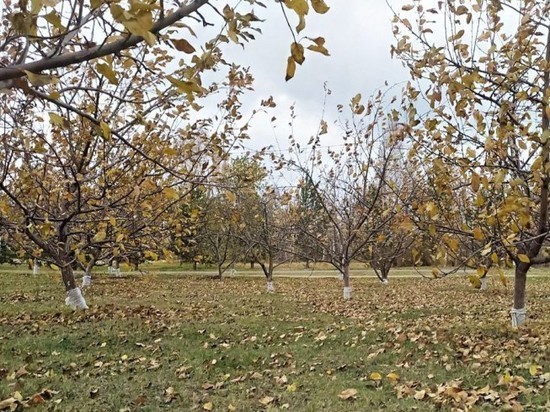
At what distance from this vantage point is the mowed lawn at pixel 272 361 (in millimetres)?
4398

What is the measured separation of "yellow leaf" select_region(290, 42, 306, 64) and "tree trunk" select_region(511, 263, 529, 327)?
6.60m

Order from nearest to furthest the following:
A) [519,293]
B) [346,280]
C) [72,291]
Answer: [519,293], [72,291], [346,280]

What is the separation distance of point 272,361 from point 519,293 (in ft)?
13.0

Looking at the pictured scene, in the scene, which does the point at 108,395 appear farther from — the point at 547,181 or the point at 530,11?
the point at 530,11

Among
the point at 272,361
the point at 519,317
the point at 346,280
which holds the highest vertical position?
the point at 346,280

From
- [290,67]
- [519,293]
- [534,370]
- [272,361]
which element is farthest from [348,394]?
[519,293]

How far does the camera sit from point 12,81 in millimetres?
1686

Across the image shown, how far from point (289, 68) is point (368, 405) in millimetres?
3498

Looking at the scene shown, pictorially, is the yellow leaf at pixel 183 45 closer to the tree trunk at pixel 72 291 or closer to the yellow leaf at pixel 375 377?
the yellow leaf at pixel 375 377

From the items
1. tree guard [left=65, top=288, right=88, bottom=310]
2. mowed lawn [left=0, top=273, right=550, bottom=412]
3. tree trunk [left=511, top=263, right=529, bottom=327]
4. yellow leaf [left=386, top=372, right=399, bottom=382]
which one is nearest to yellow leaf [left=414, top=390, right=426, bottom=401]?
mowed lawn [left=0, top=273, right=550, bottom=412]

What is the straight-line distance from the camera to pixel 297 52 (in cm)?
160

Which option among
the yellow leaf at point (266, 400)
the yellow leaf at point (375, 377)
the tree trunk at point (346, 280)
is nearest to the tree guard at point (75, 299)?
the tree trunk at point (346, 280)

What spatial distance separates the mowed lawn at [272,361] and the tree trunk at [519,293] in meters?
0.25

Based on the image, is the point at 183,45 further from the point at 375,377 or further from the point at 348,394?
the point at 375,377
